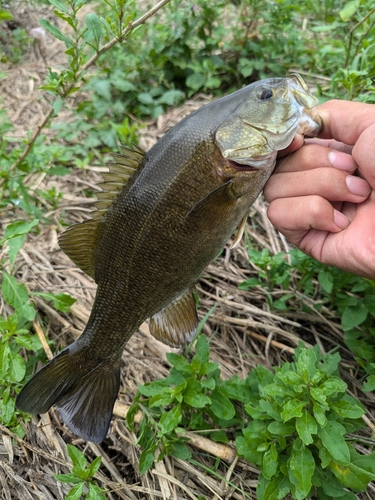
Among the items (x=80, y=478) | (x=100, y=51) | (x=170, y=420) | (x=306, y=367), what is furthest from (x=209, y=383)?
(x=100, y=51)

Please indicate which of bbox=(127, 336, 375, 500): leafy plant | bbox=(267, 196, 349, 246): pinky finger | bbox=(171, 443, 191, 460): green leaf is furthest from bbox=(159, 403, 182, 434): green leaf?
bbox=(267, 196, 349, 246): pinky finger

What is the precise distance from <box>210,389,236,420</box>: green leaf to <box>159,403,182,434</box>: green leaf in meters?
0.17

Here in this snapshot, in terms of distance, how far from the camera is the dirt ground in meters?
1.96

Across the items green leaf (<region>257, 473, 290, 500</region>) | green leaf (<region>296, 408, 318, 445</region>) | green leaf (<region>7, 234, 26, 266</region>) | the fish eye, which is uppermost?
the fish eye

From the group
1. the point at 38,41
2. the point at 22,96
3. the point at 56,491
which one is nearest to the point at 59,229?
the point at 56,491

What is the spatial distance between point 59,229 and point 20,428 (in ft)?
5.01

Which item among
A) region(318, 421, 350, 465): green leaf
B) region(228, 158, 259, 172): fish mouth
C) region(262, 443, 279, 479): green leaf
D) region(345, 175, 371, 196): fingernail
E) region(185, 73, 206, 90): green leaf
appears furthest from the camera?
region(185, 73, 206, 90): green leaf

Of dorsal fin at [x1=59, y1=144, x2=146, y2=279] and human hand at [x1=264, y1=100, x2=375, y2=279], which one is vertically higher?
dorsal fin at [x1=59, y1=144, x2=146, y2=279]

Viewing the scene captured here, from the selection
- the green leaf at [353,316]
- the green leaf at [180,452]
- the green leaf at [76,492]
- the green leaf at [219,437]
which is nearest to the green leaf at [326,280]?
the green leaf at [353,316]

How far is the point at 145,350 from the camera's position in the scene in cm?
251

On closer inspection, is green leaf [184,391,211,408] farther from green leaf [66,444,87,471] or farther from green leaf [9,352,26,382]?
green leaf [9,352,26,382]

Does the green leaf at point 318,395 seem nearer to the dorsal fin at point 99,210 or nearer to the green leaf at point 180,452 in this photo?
the green leaf at point 180,452

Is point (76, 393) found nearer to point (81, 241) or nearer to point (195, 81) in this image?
point (81, 241)

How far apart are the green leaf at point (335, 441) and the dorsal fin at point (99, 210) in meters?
1.25
